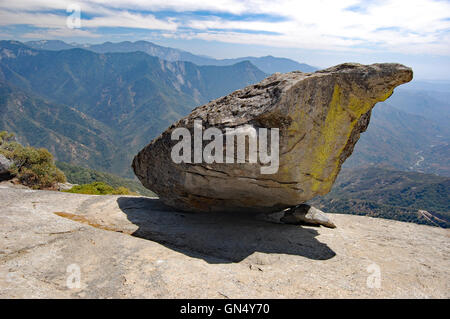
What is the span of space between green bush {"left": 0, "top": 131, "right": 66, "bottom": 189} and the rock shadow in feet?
99.8

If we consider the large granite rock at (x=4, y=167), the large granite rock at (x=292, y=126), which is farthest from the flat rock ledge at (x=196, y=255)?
the large granite rock at (x=4, y=167)

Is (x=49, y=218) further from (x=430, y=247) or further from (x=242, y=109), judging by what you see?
(x=430, y=247)

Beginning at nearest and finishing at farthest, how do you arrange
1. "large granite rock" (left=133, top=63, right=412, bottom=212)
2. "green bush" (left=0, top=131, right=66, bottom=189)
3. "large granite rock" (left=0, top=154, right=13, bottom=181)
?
"large granite rock" (left=133, top=63, right=412, bottom=212) < "large granite rock" (left=0, top=154, right=13, bottom=181) < "green bush" (left=0, top=131, right=66, bottom=189)

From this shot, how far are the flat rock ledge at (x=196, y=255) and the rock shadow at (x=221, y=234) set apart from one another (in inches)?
2.8

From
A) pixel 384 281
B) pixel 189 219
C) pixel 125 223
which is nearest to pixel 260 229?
pixel 189 219

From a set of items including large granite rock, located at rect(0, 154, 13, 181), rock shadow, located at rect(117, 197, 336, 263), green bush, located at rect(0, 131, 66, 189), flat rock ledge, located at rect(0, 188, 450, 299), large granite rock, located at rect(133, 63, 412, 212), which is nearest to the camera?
flat rock ledge, located at rect(0, 188, 450, 299)

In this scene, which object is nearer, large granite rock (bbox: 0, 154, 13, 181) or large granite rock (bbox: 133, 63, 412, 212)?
large granite rock (bbox: 133, 63, 412, 212)

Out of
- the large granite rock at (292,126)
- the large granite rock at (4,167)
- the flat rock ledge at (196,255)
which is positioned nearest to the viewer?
the flat rock ledge at (196,255)

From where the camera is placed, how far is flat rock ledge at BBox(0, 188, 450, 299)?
1172cm

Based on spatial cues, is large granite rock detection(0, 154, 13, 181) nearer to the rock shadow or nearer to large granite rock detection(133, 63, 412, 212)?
the rock shadow

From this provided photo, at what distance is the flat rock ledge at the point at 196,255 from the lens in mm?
11719

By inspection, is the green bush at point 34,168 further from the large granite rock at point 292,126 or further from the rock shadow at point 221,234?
the large granite rock at point 292,126

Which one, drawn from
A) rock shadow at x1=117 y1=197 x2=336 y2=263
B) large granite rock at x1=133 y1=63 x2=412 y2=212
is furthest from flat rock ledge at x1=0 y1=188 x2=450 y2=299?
large granite rock at x1=133 y1=63 x2=412 y2=212

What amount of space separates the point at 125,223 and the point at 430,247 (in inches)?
850
